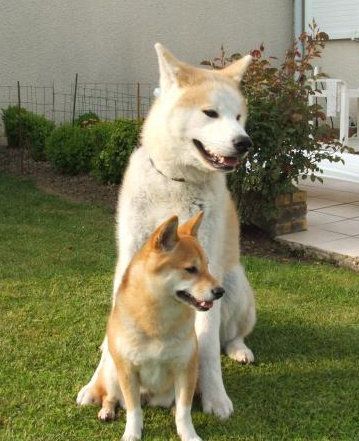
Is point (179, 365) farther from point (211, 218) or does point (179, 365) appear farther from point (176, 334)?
point (211, 218)

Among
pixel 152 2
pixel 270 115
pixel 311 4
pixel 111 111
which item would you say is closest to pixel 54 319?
pixel 270 115

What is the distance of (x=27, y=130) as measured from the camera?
9938mm

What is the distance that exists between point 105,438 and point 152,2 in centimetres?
1030

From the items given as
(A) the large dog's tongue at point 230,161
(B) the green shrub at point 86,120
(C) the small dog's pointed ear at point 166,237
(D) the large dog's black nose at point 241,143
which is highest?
(B) the green shrub at point 86,120

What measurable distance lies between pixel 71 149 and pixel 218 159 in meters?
6.04

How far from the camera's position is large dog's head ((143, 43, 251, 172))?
3.12m

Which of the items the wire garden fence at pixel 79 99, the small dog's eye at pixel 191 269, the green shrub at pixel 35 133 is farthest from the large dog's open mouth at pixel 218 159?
the wire garden fence at pixel 79 99

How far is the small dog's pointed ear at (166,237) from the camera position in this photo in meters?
2.74

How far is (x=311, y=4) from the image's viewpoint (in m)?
13.0

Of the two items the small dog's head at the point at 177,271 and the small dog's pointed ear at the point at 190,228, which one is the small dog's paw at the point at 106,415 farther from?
the small dog's pointed ear at the point at 190,228

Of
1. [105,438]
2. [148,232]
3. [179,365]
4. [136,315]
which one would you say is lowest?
[105,438]

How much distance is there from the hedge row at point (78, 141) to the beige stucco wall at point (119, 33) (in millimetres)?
1213

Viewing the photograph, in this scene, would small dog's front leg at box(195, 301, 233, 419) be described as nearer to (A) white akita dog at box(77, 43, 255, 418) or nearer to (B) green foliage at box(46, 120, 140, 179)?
(A) white akita dog at box(77, 43, 255, 418)

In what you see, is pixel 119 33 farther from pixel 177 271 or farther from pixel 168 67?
pixel 177 271
